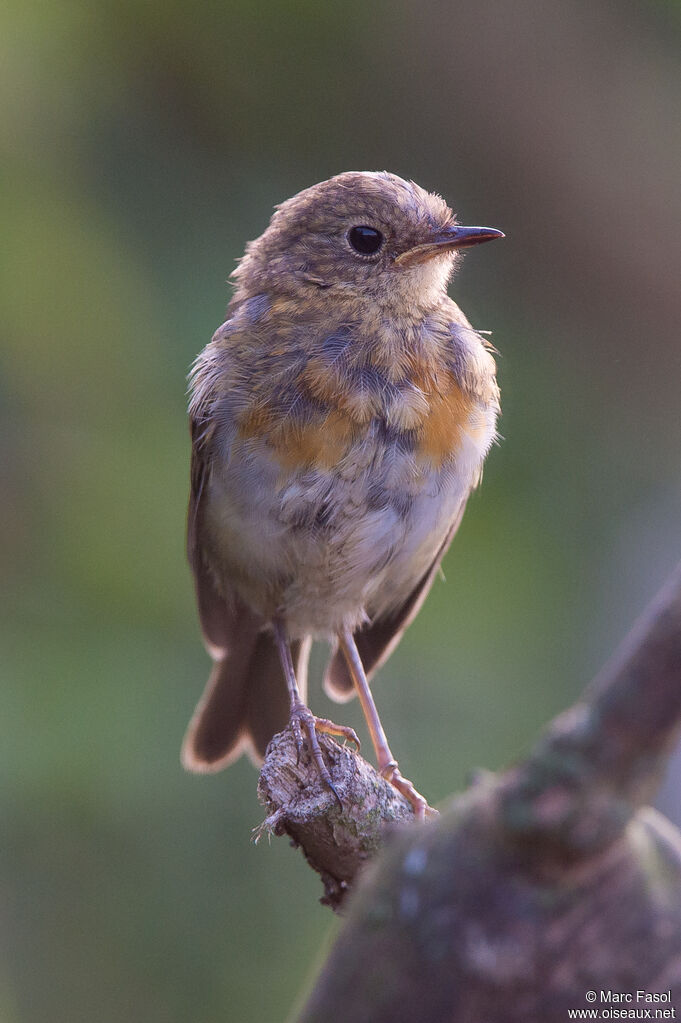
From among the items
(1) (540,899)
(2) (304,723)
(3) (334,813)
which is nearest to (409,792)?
(2) (304,723)

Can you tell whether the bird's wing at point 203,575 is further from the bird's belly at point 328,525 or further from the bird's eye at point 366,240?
the bird's eye at point 366,240

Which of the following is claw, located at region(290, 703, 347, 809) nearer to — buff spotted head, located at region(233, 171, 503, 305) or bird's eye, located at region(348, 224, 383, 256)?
buff spotted head, located at region(233, 171, 503, 305)

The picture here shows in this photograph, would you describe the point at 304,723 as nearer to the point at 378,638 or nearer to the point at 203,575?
the point at 203,575

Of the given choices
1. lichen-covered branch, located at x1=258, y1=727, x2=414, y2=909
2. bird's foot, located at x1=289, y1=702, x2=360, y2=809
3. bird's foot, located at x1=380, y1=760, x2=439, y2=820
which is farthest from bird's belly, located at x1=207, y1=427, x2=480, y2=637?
lichen-covered branch, located at x1=258, y1=727, x2=414, y2=909

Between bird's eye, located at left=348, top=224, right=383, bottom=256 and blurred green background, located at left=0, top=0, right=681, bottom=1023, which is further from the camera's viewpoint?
blurred green background, located at left=0, top=0, right=681, bottom=1023

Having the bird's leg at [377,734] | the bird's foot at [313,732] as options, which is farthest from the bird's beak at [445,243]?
the bird's foot at [313,732]

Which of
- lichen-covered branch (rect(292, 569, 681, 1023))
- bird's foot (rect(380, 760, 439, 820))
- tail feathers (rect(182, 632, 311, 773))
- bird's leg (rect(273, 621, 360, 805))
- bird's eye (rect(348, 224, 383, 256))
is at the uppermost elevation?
bird's eye (rect(348, 224, 383, 256))

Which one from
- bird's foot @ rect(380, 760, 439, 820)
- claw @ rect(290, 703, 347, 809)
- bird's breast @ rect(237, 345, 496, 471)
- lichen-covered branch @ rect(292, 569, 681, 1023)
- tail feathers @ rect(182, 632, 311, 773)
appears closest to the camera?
lichen-covered branch @ rect(292, 569, 681, 1023)

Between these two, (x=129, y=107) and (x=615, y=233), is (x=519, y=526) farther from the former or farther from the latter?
(x=129, y=107)
